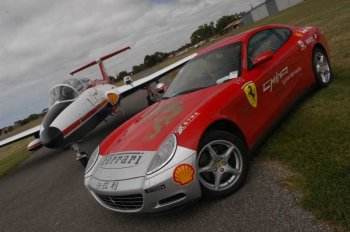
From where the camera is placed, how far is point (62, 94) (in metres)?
10.6

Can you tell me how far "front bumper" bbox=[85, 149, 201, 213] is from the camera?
3580mm

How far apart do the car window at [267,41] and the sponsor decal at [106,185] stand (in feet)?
8.80

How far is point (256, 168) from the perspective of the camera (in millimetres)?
4637

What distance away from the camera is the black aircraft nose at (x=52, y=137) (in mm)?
8570

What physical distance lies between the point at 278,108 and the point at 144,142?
87.4 inches

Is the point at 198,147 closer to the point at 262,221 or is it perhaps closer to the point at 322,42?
the point at 262,221

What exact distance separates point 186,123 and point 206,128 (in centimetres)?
24

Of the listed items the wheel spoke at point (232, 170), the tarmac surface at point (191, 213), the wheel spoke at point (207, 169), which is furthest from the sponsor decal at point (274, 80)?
the wheel spoke at point (207, 169)

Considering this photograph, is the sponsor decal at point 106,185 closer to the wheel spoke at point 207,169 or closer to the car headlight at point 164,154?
the car headlight at point 164,154

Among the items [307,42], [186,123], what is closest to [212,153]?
[186,123]

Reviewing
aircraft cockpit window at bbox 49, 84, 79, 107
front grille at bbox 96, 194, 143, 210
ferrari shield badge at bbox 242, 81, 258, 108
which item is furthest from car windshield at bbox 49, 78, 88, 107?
ferrari shield badge at bbox 242, 81, 258, 108

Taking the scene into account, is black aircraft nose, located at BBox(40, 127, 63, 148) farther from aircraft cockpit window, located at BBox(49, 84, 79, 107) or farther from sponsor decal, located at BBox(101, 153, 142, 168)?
sponsor decal, located at BBox(101, 153, 142, 168)

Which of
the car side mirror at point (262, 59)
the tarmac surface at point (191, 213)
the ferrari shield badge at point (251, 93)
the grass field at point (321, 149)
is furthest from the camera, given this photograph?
the car side mirror at point (262, 59)

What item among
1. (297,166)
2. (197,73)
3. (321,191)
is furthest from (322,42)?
(321,191)
